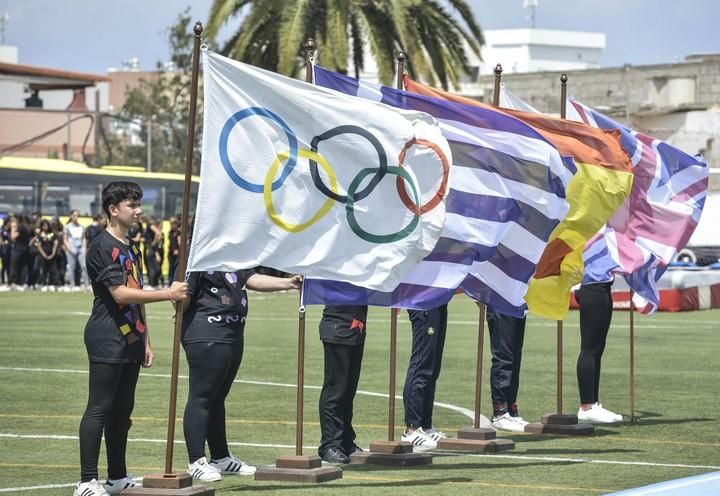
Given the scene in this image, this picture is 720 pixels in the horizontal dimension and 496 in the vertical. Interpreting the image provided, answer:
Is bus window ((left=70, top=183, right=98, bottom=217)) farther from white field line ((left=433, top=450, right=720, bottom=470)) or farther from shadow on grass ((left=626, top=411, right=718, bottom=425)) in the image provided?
white field line ((left=433, top=450, right=720, bottom=470))

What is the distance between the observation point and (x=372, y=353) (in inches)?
866

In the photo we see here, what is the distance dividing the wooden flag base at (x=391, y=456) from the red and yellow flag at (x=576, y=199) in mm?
1777

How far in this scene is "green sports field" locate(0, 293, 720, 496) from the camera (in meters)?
10.9

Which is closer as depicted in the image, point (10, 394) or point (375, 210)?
point (375, 210)

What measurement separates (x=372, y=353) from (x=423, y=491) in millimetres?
11737

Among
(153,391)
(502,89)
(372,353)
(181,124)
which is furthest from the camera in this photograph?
(181,124)

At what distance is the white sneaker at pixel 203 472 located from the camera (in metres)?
10.5

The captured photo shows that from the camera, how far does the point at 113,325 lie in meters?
9.76

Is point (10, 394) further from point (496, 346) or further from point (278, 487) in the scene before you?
point (278, 487)

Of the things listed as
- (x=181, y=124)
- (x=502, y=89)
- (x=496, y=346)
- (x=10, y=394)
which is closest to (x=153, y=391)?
(x=10, y=394)

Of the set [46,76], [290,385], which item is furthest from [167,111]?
[290,385]

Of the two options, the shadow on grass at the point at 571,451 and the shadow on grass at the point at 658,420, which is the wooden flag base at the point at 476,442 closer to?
the shadow on grass at the point at 571,451

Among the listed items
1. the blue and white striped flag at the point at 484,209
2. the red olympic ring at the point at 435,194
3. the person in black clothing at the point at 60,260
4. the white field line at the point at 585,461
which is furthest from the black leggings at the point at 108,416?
the person in black clothing at the point at 60,260

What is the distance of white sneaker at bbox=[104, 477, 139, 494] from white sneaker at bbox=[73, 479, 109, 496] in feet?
1.02
